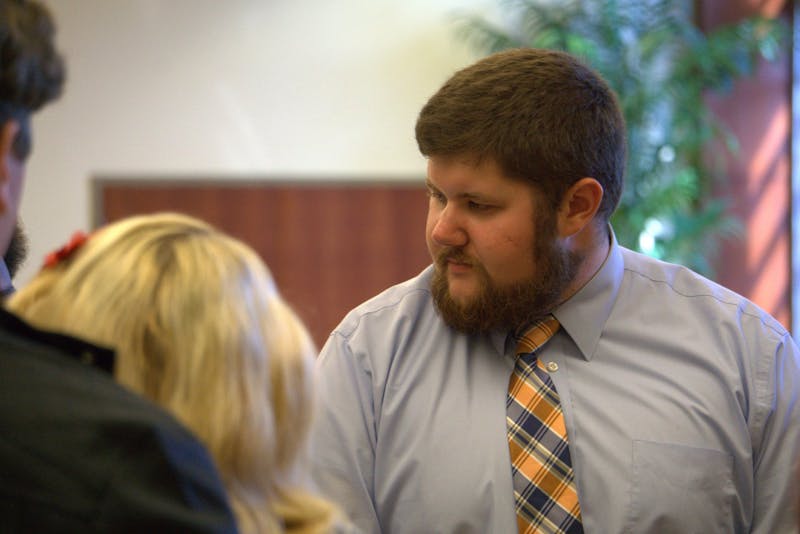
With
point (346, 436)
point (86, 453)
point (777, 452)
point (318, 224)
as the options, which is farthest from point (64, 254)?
point (318, 224)

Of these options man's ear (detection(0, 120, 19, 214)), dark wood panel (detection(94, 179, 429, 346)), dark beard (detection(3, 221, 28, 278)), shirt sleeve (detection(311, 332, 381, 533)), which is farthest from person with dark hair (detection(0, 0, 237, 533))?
dark wood panel (detection(94, 179, 429, 346))

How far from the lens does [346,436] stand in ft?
6.16

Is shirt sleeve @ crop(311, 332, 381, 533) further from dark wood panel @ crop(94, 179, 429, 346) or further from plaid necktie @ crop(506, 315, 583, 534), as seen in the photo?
dark wood panel @ crop(94, 179, 429, 346)

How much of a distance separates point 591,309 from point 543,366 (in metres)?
0.14

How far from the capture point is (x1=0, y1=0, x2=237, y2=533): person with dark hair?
89 centimetres

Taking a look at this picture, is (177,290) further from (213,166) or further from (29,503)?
(213,166)

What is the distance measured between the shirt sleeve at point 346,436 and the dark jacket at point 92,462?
0.87 meters

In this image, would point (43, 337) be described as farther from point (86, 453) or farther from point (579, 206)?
point (579, 206)

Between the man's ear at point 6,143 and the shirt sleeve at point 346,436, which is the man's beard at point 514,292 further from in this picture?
the man's ear at point 6,143

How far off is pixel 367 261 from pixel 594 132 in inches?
156

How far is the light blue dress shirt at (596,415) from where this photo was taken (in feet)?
5.94

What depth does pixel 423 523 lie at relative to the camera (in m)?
1.82

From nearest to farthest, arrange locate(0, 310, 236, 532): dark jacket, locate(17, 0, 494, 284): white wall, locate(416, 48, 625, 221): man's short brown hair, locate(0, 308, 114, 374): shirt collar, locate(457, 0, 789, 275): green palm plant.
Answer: locate(0, 310, 236, 532): dark jacket < locate(0, 308, 114, 374): shirt collar < locate(416, 48, 625, 221): man's short brown hair < locate(457, 0, 789, 275): green palm plant < locate(17, 0, 494, 284): white wall

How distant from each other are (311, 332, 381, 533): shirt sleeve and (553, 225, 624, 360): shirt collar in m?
0.37
